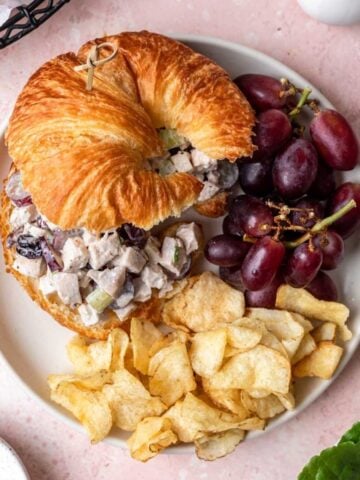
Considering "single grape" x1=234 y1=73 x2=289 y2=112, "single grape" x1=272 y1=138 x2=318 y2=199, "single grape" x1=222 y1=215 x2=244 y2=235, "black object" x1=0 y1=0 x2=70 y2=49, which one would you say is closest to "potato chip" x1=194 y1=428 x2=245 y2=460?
"single grape" x1=222 y1=215 x2=244 y2=235

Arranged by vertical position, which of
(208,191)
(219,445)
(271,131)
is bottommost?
(219,445)

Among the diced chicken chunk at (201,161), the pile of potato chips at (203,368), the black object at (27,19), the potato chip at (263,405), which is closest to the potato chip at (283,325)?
the pile of potato chips at (203,368)

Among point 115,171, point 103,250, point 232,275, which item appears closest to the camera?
point 115,171

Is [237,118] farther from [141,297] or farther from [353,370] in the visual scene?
[353,370]

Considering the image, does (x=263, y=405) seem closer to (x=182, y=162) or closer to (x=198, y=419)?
(x=198, y=419)

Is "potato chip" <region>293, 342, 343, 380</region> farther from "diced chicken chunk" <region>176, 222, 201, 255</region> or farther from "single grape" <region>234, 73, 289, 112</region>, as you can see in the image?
"single grape" <region>234, 73, 289, 112</region>

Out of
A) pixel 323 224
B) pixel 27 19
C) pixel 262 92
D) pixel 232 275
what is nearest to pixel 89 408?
pixel 232 275

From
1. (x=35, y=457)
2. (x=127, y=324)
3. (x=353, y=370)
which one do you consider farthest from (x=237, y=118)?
(x=35, y=457)

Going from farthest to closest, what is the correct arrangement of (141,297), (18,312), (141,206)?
(18,312) → (141,297) → (141,206)
